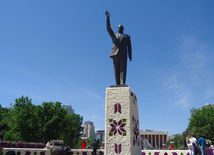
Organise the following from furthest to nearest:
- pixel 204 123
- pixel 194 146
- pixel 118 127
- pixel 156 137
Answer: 1. pixel 156 137
2. pixel 204 123
3. pixel 194 146
4. pixel 118 127

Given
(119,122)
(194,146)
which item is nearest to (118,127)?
(119,122)

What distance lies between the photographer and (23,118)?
30062 mm

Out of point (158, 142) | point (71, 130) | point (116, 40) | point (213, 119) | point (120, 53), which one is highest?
point (116, 40)

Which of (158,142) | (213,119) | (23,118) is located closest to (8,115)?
(23,118)

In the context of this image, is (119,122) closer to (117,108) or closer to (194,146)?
(117,108)

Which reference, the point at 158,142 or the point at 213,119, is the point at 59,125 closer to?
the point at 213,119

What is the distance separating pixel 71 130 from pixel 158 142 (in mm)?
72847

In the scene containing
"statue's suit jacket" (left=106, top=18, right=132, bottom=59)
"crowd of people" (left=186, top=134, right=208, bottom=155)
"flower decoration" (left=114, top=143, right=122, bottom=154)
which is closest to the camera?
"flower decoration" (left=114, top=143, right=122, bottom=154)

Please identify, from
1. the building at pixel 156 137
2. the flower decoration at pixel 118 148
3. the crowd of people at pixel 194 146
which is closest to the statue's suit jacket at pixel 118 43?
the flower decoration at pixel 118 148

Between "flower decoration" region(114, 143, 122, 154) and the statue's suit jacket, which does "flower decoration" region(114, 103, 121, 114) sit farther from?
the statue's suit jacket

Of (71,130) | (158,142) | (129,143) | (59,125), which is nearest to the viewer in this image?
(129,143)

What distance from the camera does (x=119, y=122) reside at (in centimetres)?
680

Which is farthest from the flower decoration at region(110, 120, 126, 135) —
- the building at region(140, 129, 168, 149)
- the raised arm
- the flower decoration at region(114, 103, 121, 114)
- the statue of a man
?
the building at region(140, 129, 168, 149)

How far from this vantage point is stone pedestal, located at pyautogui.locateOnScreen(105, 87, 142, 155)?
21.4ft
